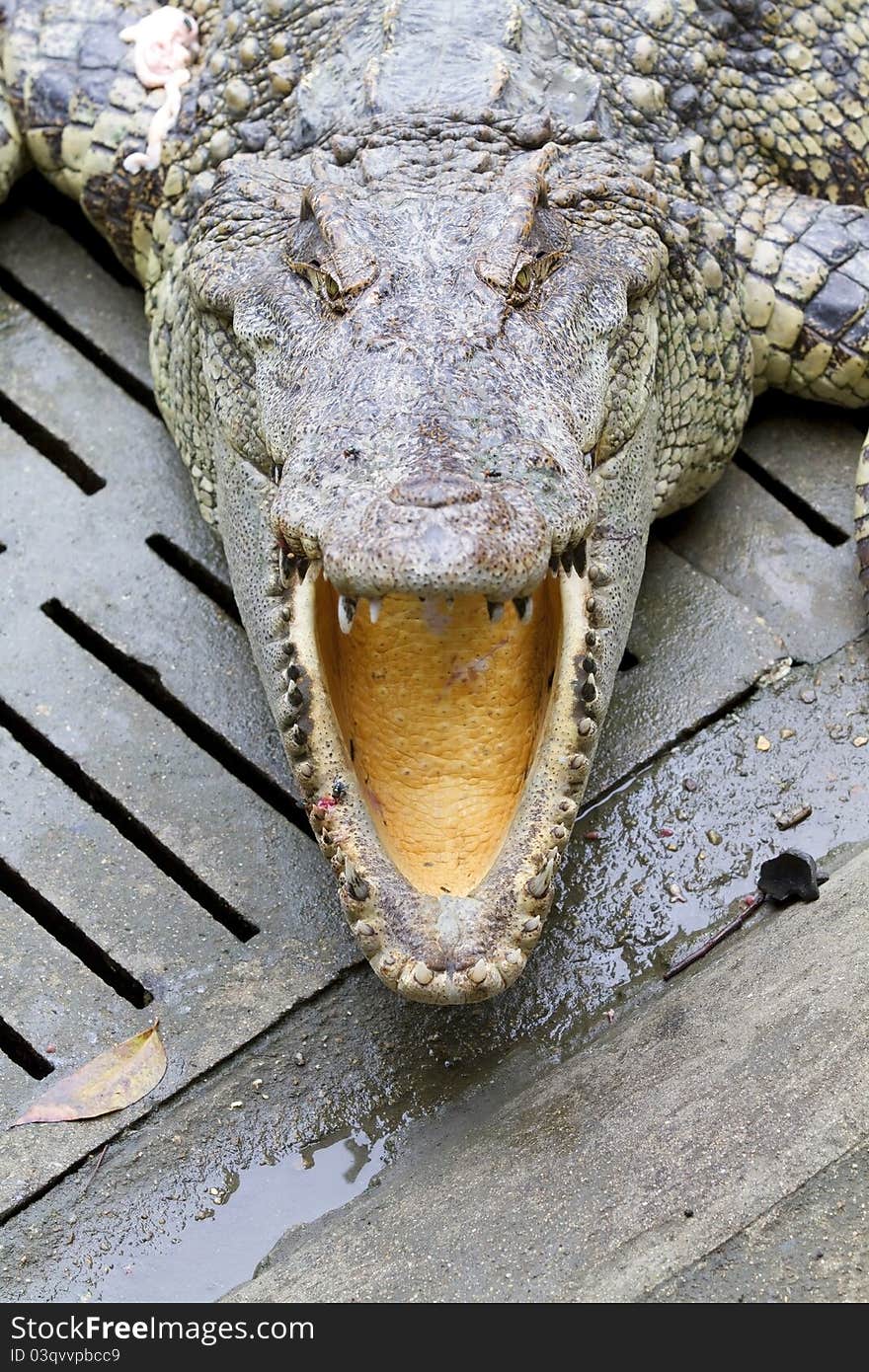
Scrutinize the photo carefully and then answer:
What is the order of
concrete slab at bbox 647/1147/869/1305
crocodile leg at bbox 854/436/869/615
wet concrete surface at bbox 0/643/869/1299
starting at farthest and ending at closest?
crocodile leg at bbox 854/436/869/615 → wet concrete surface at bbox 0/643/869/1299 → concrete slab at bbox 647/1147/869/1305

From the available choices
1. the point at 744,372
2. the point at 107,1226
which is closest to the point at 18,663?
the point at 107,1226

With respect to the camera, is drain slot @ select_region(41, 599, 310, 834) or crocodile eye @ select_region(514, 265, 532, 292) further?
drain slot @ select_region(41, 599, 310, 834)

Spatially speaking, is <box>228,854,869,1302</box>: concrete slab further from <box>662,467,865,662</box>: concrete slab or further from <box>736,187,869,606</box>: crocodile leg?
<box>736,187,869,606</box>: crocodile leg

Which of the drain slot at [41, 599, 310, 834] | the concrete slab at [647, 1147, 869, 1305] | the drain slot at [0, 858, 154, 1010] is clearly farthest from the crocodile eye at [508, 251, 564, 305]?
the concrete slab at [647, 1147, 869, 1305]

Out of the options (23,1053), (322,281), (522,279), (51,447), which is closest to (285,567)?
(322,281)

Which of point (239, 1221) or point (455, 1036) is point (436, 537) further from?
point (239, 1221)

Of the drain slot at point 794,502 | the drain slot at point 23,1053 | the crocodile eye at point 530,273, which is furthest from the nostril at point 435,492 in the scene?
the drain slot at point 794,502

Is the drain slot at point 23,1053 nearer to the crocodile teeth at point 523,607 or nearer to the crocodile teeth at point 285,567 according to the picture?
the crocodile teeth at point 285,567
